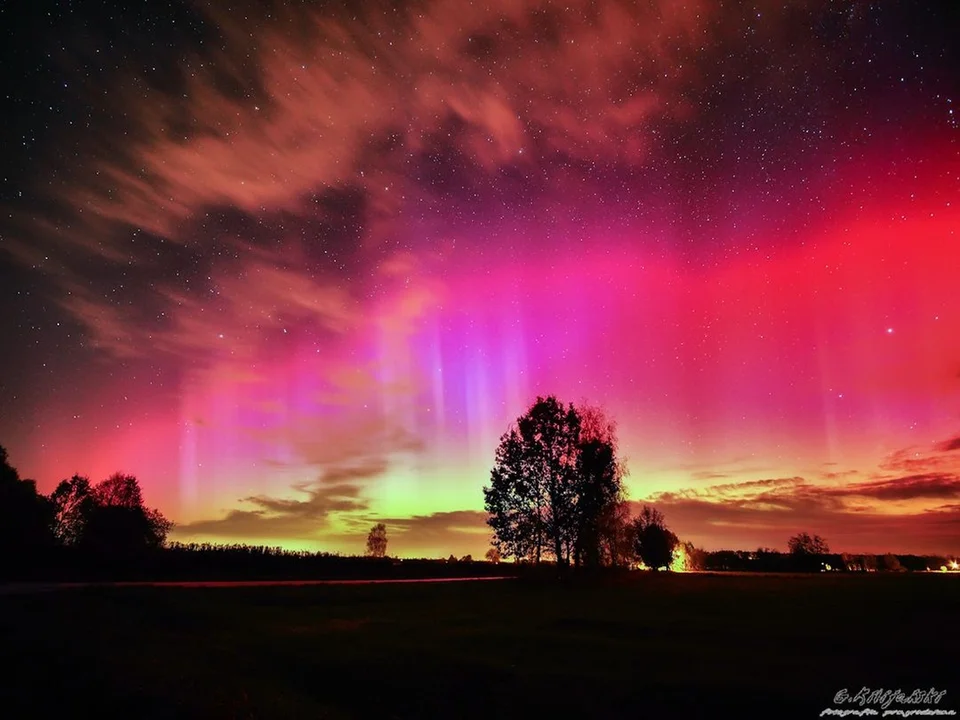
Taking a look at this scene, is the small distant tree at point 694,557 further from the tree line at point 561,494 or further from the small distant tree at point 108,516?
the small distant tree at point 108,516

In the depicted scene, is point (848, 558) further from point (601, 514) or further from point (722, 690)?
point (722, 690)

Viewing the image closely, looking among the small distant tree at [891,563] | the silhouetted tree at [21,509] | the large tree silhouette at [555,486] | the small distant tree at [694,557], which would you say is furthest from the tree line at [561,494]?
the small distant tree at [891,563]

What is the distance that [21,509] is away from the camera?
76.6 m

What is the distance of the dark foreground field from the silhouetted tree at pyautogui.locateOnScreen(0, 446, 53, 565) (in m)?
58.5

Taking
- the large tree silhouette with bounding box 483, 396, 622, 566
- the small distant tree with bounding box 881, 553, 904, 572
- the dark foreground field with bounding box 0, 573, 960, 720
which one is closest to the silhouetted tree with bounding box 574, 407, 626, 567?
the large tree silhouette with bounding box 483, 396, 622, 566

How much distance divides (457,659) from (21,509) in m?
89.0

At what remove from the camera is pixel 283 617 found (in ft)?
74.2

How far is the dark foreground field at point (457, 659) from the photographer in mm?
10734

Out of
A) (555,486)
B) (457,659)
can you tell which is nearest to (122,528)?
(555,486)

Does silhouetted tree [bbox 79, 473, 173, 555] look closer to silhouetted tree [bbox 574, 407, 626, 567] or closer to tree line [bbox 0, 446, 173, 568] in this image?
tree line [bbox 0, 446, 173, 568]

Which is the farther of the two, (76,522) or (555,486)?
(76,522)

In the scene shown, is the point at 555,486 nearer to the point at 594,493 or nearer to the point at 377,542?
the point at 594,493

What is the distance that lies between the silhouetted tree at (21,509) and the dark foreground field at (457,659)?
5852 centimetres

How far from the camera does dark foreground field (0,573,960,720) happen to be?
10734 millimetres
